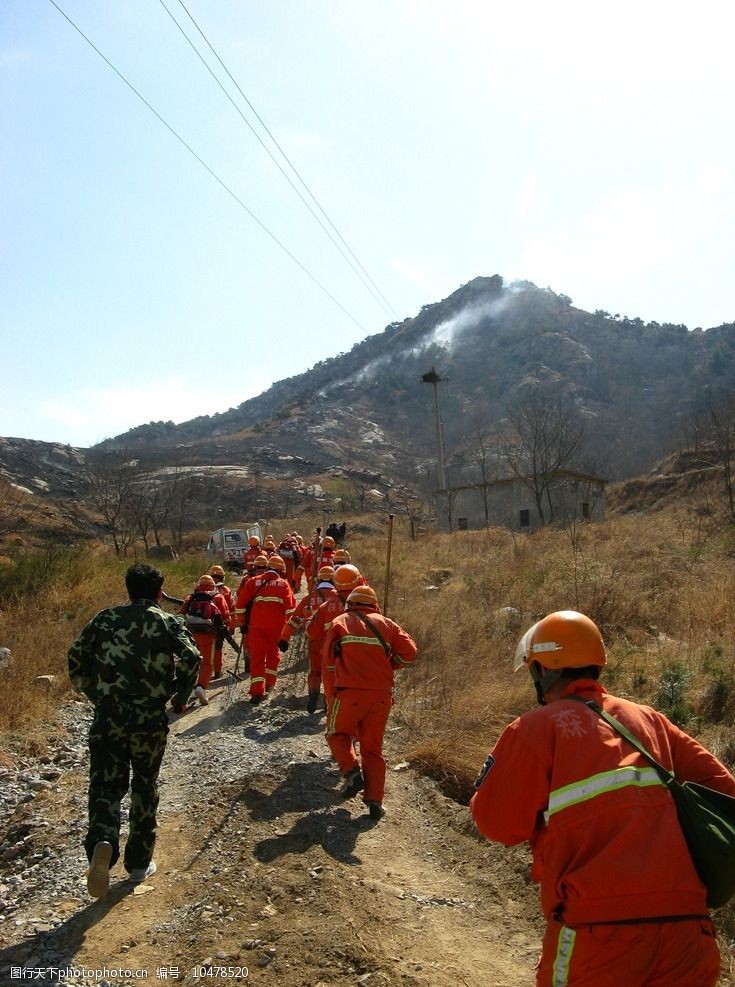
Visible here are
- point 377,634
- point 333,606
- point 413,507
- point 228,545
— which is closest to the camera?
point 377,634

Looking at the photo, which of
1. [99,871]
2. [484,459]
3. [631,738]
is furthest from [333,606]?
Answer: [484,459]

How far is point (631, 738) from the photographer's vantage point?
218 cm

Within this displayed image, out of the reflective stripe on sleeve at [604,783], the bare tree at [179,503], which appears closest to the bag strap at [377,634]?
the reflective stripe on sleeve at [604,783]

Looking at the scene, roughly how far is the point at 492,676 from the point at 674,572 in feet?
20.1

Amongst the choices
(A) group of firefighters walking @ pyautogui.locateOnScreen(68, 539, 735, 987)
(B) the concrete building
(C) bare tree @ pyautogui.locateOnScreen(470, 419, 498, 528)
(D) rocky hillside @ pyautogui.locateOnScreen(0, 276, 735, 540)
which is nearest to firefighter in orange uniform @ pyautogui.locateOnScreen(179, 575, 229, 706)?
(A) group of firefighters walking @ pyautogui.locateOnScreen(68, 539, 735, 987)

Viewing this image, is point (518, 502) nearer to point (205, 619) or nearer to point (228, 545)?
point (228, 545)

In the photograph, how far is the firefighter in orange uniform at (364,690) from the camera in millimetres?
5418

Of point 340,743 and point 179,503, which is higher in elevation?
point 179,503

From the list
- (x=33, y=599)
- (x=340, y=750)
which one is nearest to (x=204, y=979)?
(x=340, y=750)

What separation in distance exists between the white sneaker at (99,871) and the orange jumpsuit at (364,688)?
212cm

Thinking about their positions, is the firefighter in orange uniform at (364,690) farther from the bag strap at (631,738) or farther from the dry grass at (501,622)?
the bag strap at (631,738)

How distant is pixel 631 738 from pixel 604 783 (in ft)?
0.60

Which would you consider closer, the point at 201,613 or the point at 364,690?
the point at 364,690

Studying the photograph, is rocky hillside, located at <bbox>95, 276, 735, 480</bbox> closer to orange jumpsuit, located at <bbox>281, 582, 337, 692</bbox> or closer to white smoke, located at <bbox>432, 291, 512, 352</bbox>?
white smoke, located at <bbox>432, 291, 512, 352</bbox>
